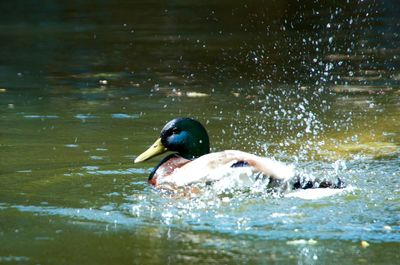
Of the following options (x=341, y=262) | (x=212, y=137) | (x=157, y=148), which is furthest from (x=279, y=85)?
(x=341, y=262)

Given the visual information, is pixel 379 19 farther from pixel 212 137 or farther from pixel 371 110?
pixel 212 137

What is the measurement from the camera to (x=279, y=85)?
45.4 ft

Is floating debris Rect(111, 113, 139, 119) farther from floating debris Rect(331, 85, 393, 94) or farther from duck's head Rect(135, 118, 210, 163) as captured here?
floating debris Rect(331, 85, 393, 94)

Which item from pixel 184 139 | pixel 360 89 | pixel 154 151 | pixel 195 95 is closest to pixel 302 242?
pixel 184 139

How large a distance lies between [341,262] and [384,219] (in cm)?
102

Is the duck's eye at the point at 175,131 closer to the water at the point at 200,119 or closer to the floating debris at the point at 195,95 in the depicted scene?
the water at the point at 200,119

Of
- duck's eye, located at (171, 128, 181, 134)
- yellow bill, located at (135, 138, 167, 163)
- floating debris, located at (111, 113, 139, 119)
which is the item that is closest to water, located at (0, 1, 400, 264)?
floating debris, located at (111, 113, 139, 119)

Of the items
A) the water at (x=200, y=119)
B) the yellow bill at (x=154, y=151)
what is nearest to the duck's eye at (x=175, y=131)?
the yellow bill at (x=154, y=151)

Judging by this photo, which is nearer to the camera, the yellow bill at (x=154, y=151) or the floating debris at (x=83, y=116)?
the yellow bill at (x=154, y=151)

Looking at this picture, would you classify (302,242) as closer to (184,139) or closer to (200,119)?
(184,139)

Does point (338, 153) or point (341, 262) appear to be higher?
point (338, 153)

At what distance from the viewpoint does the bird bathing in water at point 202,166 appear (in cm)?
802

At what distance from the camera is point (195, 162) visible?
8.49 meters

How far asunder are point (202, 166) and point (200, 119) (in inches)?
132
